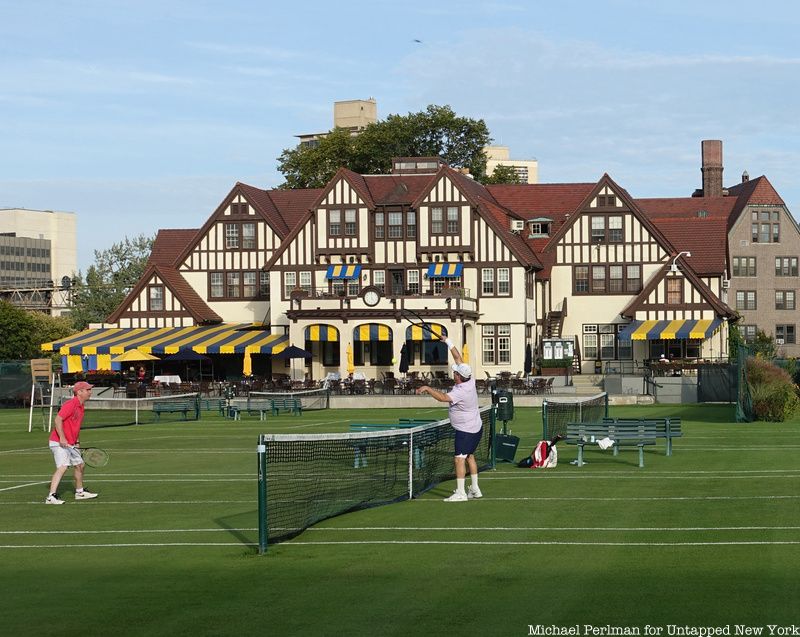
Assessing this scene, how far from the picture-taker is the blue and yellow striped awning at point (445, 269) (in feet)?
216

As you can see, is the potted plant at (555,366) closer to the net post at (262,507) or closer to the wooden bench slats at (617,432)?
the wooden bench slats at (617,432)

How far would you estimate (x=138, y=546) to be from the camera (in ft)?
51.0

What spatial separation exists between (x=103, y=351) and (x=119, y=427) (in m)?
24.8

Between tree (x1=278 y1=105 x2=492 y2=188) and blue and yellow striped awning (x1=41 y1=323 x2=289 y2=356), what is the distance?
21.9 metres

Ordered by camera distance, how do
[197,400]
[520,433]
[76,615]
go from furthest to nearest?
[197,400]
[520,433]
[76,615]

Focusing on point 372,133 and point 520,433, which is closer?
point 520,433

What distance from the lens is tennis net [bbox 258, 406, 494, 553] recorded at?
16.7m

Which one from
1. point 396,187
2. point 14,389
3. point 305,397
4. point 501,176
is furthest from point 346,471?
point 501,176

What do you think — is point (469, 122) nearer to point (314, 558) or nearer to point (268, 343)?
point (268, 343)

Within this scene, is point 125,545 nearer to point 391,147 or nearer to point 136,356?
point 136,356

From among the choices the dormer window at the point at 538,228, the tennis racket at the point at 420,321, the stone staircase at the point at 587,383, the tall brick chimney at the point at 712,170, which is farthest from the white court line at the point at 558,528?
the tall brick chimney at the point at 712,170

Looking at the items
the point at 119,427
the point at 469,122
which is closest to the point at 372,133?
the point at 469,122

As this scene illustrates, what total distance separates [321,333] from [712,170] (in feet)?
133

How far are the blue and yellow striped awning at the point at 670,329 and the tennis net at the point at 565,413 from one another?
81.9 ft
